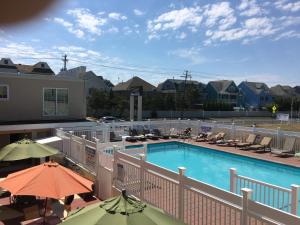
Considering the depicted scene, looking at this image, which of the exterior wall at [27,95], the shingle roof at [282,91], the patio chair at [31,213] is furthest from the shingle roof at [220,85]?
the patio chair at [31,213]

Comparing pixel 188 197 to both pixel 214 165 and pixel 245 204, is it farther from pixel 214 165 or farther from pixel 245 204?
pixel 214 165

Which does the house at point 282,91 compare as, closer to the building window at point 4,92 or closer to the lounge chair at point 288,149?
the lounge chair at point 288,149

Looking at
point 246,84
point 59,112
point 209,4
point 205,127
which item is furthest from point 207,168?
point 246,84

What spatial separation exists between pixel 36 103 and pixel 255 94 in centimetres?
6720

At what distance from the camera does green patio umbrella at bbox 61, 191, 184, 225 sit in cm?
300

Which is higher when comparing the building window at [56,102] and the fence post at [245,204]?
the building window at [56,102]

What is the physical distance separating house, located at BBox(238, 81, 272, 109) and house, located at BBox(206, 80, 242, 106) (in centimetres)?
499

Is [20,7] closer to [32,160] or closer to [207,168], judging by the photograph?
[32,160]

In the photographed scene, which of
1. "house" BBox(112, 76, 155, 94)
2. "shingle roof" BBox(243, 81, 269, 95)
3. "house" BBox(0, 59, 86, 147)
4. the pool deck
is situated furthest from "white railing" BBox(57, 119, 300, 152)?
"shingle roof" BBox(243, 81, 269, 95)

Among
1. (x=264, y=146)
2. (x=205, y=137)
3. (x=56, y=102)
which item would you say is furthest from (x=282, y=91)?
(x=56, y=102)

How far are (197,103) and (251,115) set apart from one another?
38.4 feet

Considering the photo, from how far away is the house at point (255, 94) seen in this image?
249 feet

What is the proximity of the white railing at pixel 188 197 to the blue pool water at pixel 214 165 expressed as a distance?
232 inches

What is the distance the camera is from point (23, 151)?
8.18 meters
